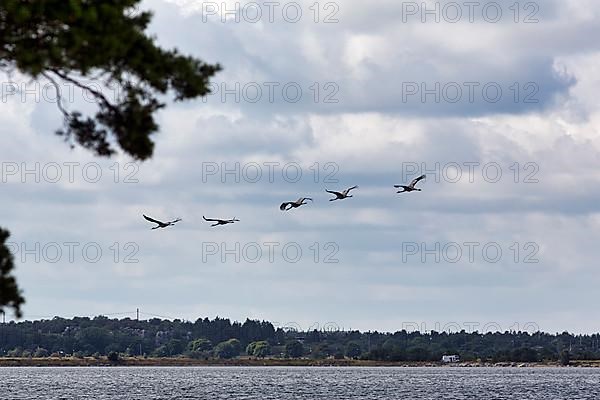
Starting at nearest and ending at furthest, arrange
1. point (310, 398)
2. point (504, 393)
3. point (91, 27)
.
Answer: point (91, 27) → point (310, 398) → point (504, 393)

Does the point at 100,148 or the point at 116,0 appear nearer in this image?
the point at 116,0

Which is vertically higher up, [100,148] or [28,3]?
[28,3]

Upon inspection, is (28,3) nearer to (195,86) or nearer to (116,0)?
(116,0)

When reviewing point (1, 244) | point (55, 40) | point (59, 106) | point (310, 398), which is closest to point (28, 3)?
point (55, 40)

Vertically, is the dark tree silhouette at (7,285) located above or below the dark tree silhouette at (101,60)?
below

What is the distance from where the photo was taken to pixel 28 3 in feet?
63.8

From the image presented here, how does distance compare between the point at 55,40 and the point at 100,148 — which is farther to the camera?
the point at 100,148

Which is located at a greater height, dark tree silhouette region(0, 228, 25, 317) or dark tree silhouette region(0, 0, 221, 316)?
dark tree silhouette region(0, 0, 221, 316)

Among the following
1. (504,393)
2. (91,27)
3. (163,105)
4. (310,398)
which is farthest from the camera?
(504,393)

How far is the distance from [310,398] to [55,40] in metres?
85.5

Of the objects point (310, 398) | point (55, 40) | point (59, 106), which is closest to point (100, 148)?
point (59, 106)

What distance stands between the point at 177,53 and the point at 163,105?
0.87 meters

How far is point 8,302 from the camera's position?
21.1 m

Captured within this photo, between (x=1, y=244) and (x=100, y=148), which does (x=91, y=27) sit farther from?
(x=1, y=244)
